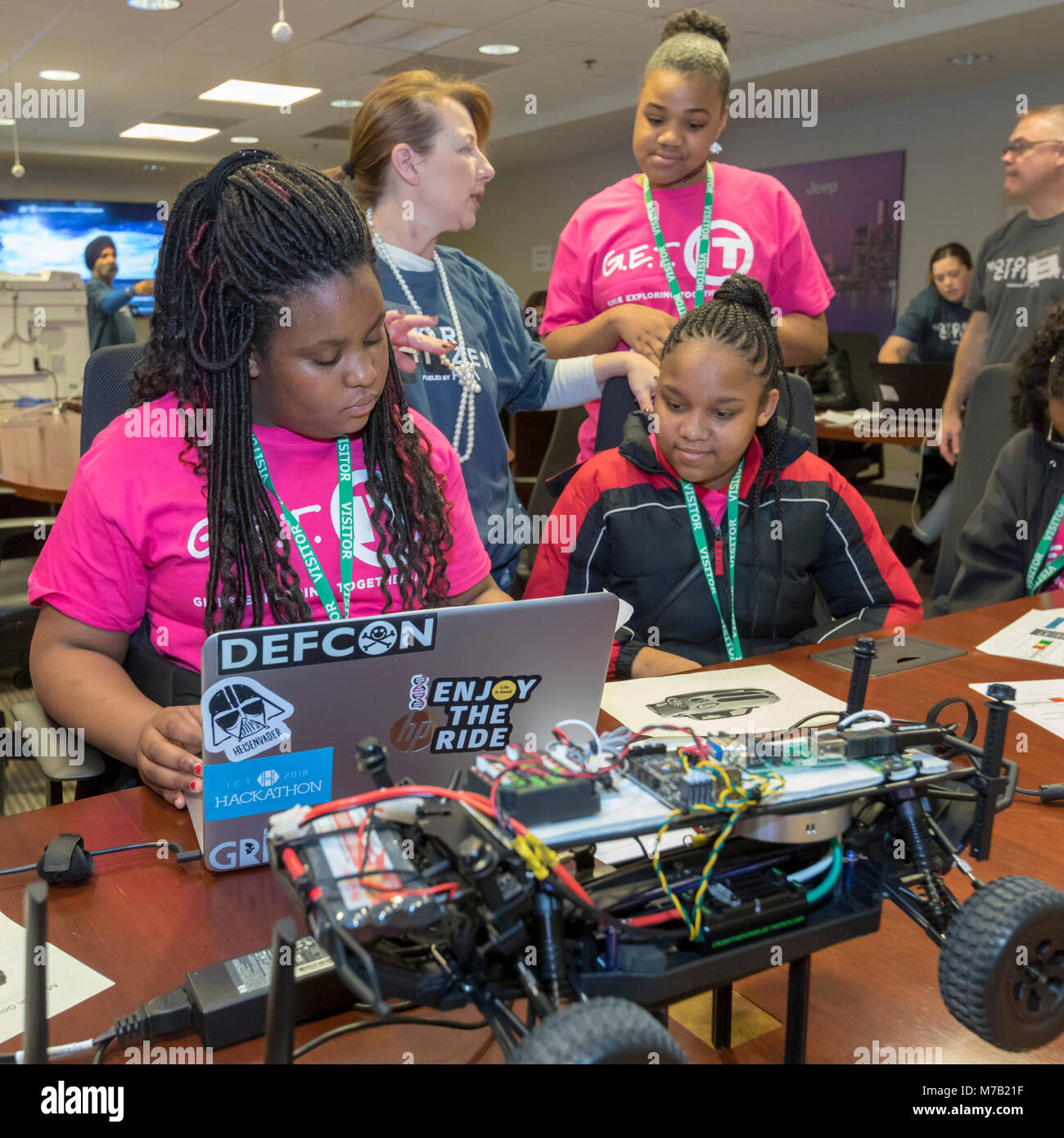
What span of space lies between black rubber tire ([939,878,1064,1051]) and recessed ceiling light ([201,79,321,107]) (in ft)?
25.7

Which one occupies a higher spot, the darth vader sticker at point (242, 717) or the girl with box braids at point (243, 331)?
the girl with box braids at point (243, 331)

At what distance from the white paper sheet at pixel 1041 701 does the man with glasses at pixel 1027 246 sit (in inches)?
90.2

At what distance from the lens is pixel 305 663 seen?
81cm

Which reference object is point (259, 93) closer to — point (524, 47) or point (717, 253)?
point (524, 47)

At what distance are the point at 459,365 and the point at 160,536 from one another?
74 cm

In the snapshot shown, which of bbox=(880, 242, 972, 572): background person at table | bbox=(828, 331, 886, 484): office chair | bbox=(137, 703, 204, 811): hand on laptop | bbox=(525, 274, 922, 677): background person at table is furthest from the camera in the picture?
bbox=(880, 242, 972, 572): background person at table

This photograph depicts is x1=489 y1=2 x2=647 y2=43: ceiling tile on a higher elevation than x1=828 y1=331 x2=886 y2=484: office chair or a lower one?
higher

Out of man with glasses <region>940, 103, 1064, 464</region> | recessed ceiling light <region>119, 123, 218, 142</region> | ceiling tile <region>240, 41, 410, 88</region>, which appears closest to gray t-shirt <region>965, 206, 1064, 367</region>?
man with glasses <region>940, 103, 1064, 464</region>

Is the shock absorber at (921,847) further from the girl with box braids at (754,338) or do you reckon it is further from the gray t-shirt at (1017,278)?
the gray t-shirt at (1017,278)

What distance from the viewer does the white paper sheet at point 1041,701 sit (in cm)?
134

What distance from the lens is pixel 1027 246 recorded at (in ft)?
12.0

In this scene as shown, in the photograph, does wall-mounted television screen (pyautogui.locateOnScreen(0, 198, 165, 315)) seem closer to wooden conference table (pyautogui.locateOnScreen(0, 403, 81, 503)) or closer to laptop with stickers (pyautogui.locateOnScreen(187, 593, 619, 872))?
wooden conference table (pyautogui.locateOnScreen(0, 403, 81, 503))

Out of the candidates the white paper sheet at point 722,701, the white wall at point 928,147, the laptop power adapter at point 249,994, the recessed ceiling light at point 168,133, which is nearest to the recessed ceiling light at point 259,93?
the recessed ceiling light at point 168,133

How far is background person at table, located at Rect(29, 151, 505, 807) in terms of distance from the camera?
1.17 m
